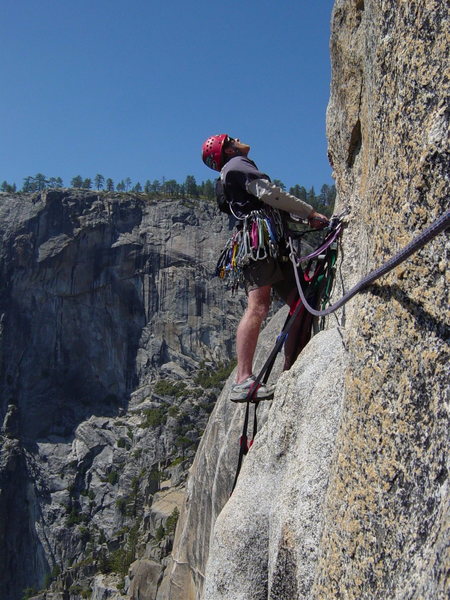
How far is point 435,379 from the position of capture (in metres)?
2.03

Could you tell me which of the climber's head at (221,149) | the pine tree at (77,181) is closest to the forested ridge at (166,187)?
the pine tree at (77,181)

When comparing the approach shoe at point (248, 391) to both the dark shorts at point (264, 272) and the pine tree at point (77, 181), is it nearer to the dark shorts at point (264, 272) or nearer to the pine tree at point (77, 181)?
the dark shorts at point (264, 272)

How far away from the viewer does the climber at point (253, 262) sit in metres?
4.83

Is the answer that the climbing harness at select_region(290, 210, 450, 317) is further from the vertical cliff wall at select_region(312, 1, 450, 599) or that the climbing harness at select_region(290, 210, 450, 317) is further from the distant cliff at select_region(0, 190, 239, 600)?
the distant cliff at select_region(0, 190, 239, 600)

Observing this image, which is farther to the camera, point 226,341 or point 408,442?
point 226,341

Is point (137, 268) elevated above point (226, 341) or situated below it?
above

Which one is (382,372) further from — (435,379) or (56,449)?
(56,449)

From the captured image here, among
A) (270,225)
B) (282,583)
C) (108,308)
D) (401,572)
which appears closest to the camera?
(401,572)

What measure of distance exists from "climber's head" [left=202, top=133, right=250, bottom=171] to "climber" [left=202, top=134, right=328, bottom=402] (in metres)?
0.16

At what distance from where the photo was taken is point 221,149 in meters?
5.37

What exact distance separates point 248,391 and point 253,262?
0.96 metres

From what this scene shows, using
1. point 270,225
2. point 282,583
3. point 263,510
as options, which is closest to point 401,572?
point 282,583

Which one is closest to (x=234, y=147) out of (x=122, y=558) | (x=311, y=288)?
(x=311, y=288)

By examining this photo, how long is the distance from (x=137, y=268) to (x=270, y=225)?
6961cm
